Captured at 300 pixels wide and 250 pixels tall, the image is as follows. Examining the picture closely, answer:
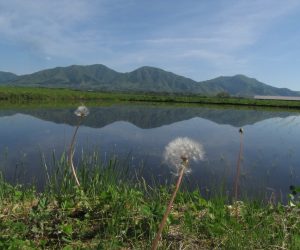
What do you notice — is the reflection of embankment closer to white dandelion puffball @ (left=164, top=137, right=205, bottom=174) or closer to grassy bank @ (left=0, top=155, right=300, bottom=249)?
grassy bank @ (left=0, top=155, right=300, bottom=249)

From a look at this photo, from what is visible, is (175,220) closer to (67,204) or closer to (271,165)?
(67,204)

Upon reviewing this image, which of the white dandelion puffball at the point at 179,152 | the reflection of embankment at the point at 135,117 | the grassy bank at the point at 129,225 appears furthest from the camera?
the reflection of embankment at the point at 135,117

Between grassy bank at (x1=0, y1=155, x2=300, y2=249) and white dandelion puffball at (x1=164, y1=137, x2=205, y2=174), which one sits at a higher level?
white dandelion puffball at (x1=164, y1=137, x2=205, y2=174)

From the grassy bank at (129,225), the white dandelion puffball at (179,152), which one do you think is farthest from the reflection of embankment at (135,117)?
the white dandelion puffball at (179,152)

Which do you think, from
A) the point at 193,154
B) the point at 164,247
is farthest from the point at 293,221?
the point at 193,154

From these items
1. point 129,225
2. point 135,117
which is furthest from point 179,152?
point 135,117

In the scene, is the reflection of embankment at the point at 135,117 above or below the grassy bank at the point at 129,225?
below

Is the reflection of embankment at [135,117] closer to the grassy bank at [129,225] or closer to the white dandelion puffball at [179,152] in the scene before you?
the grassy bank at [129,225]

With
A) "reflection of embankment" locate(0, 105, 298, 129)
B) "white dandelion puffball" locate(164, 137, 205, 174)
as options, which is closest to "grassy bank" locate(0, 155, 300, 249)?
"white dandelion puffball" locate(164, 137, 205, 174)

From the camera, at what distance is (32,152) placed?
1004 inches

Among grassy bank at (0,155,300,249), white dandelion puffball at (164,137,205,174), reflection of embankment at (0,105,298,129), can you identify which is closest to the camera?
white dandelion puffball at (164,137,205,174)

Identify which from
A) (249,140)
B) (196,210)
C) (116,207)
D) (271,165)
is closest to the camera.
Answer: (116,207)

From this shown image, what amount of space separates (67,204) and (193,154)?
3.35 meters

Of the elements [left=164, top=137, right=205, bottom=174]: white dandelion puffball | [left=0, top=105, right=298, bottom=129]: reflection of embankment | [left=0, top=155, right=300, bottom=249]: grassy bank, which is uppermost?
[left=164, top=137, right=205, bottom=174]: white dandelion puffball
